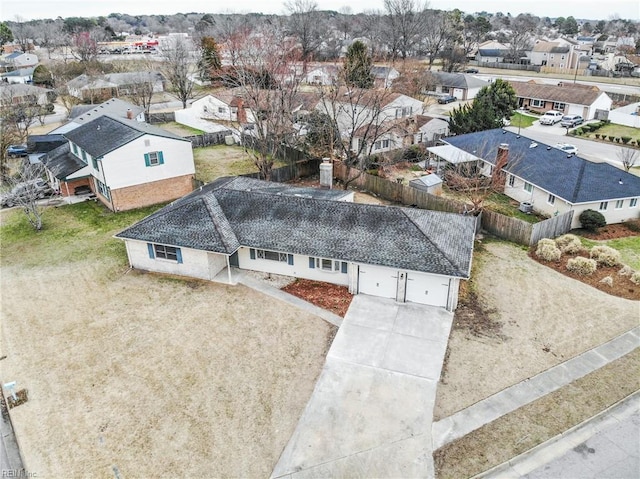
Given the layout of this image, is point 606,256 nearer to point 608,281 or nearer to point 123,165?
point 608,281

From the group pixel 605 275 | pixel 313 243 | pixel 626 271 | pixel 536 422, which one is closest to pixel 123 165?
pixel 313 243

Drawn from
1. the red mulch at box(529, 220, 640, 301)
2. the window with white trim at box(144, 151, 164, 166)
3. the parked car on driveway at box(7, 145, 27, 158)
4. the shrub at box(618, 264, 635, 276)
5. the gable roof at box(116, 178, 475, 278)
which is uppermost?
the window with white trim at box(144, 151, 164, 166)

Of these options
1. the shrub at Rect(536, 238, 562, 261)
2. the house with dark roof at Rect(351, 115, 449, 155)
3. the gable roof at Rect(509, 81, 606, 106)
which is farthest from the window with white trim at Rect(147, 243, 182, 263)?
the gable roof at Rect(509, 81, 606, 106)

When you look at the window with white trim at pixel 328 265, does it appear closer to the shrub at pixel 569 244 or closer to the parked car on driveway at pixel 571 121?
the shrub at pixel 569 244

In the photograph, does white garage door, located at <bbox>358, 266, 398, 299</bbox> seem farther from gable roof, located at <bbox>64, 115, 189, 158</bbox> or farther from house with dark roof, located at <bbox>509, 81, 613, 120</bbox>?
house with dark roof, located at <bbox>509, 81, 613, 120</bbox>

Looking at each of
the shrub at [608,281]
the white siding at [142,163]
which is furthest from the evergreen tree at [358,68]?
the shrub at [608,281]
